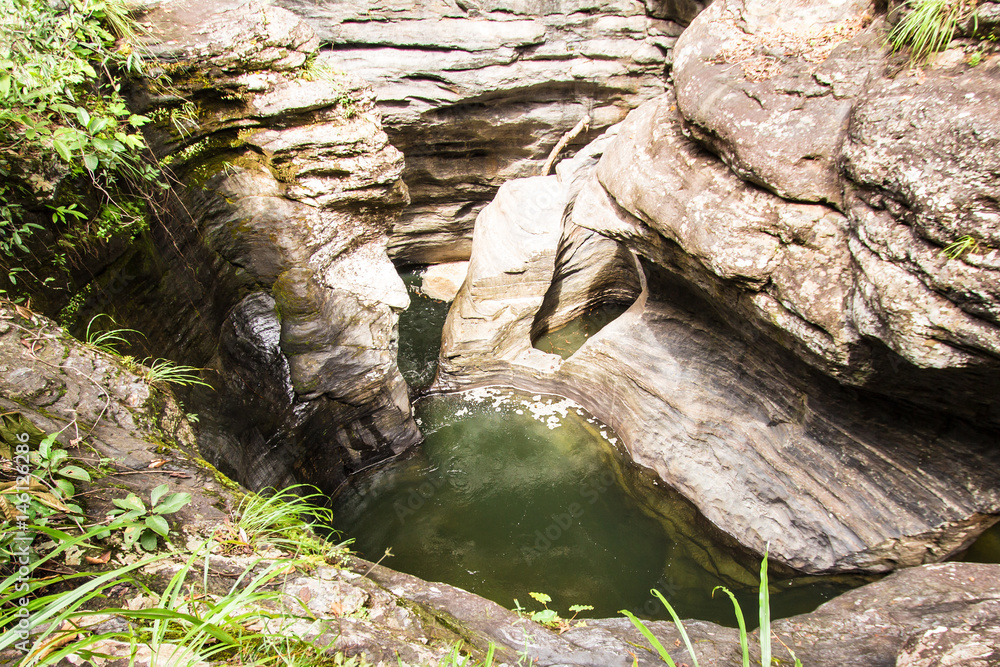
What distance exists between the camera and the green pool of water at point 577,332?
7.38 meters

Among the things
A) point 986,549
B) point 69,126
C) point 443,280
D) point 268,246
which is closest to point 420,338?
point 443,280

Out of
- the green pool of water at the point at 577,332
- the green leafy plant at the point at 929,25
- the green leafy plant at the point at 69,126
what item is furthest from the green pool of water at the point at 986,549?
the green leafy plant at the point at 69,126

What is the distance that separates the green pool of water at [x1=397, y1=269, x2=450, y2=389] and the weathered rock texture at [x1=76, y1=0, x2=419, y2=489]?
4.79 ft

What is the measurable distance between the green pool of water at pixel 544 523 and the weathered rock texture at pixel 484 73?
14.8 feet

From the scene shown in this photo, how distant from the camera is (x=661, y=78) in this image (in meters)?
8.44

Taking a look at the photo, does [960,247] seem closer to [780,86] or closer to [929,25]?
[929,25]

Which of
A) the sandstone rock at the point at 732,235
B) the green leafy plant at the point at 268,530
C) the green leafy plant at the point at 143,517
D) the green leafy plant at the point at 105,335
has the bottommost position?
the green leafy plant at the point at 268,530

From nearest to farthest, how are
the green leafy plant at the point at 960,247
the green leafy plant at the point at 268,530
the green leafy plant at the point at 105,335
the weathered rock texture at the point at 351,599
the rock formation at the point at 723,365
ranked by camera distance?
1. the weathered rock texture at the point at 351,599
2. the green leafy plant at the point at 268,530
3. the green leafy plant at the point at 960,247
4. the green leafy plant at the point at 105,335
5. the rock formation at the point at 723,365

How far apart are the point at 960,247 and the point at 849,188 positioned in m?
0.77

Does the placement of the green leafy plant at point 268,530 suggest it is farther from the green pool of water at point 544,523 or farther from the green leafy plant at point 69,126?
the green pool of water at point 544,523

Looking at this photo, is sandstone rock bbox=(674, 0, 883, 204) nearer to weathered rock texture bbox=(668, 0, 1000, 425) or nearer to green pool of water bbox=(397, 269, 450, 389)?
weathered rock texture bbox=(668, 0, 1000, 425)

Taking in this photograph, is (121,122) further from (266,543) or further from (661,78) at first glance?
(661,78)

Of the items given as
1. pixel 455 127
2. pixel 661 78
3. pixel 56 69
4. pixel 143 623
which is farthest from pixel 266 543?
pixel 661 78

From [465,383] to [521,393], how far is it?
813 mm
